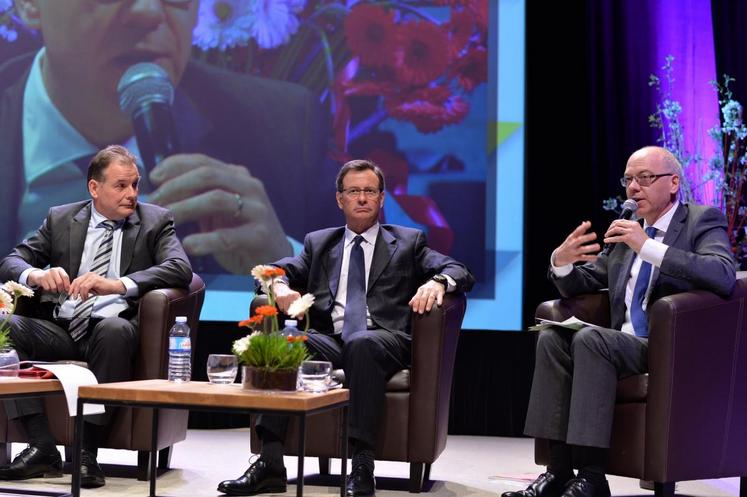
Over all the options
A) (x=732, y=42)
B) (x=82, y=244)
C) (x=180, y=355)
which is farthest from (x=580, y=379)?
(x=732, y=42)

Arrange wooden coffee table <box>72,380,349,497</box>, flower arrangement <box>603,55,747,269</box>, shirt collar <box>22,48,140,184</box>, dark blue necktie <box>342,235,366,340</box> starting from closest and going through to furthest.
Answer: wooden coffee table <box>72,380,349,497</box>, dark blue necktie <box>342,235,366,340</box>, flower arrangement <box>603,55,747,269</box>, shirt collar <box>22,48,140,184</box>

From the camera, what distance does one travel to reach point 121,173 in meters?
3.98

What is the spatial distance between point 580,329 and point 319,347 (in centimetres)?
94

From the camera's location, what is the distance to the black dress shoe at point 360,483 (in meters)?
3.40

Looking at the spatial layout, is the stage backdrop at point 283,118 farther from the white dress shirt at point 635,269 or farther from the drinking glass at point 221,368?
the drinking glass at point 221,368

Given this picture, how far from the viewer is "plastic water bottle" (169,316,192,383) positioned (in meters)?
3.10

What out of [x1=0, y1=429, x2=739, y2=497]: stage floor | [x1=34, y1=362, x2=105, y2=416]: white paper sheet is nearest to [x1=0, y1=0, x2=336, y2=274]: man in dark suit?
[x1=0, y1=429, x2=739, y2=497]: stage floor

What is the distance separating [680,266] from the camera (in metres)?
3.36

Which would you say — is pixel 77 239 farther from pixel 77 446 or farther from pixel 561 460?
pixel 561 460

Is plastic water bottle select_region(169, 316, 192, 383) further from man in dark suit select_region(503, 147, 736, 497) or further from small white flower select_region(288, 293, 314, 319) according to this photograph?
man in dark suit select_region(503, 147, 736, 497)

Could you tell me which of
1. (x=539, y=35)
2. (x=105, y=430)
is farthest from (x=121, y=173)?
(x=539, y=35)

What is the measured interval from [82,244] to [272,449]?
46.7 inches

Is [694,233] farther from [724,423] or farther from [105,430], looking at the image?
[105,430]

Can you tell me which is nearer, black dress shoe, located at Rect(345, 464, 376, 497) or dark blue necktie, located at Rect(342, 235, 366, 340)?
black dress shoe, located at Rect(345, 464, 376, 497)
